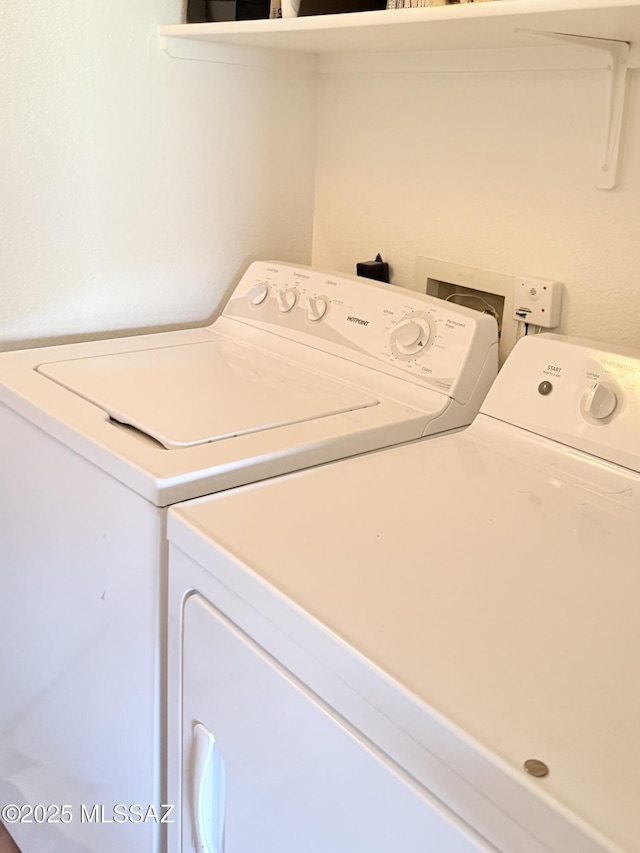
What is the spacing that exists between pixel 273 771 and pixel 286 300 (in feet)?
3.05

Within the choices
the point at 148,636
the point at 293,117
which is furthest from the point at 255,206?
the point at 148,636

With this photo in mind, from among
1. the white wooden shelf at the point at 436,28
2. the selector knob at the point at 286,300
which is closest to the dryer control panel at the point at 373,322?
the selector knob at the point at 286,300

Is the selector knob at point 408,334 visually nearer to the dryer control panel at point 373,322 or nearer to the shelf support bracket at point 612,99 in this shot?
the dryer control panel at point 373,322

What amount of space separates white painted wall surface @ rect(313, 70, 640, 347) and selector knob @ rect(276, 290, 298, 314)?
0.22 meters

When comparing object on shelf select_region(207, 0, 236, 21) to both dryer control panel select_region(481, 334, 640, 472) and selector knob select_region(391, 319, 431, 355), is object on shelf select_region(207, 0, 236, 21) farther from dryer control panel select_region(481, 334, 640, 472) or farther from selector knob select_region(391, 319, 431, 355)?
dryer control panel select_region(481, 334, 640, 472)

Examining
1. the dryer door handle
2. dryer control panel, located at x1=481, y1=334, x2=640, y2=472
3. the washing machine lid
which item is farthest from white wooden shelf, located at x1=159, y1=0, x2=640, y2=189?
the dryer door handle

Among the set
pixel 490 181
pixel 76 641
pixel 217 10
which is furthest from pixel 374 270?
pixel 76 641

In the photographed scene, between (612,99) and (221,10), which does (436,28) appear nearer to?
(612,99)

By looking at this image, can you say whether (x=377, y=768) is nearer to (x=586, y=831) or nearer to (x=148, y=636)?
(x=586, y=831)

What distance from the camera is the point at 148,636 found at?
100cm

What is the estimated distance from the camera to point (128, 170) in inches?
58.3

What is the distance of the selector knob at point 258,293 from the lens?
1.57 metres

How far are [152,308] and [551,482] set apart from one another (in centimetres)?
88

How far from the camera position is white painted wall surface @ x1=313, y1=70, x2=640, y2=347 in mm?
1229
